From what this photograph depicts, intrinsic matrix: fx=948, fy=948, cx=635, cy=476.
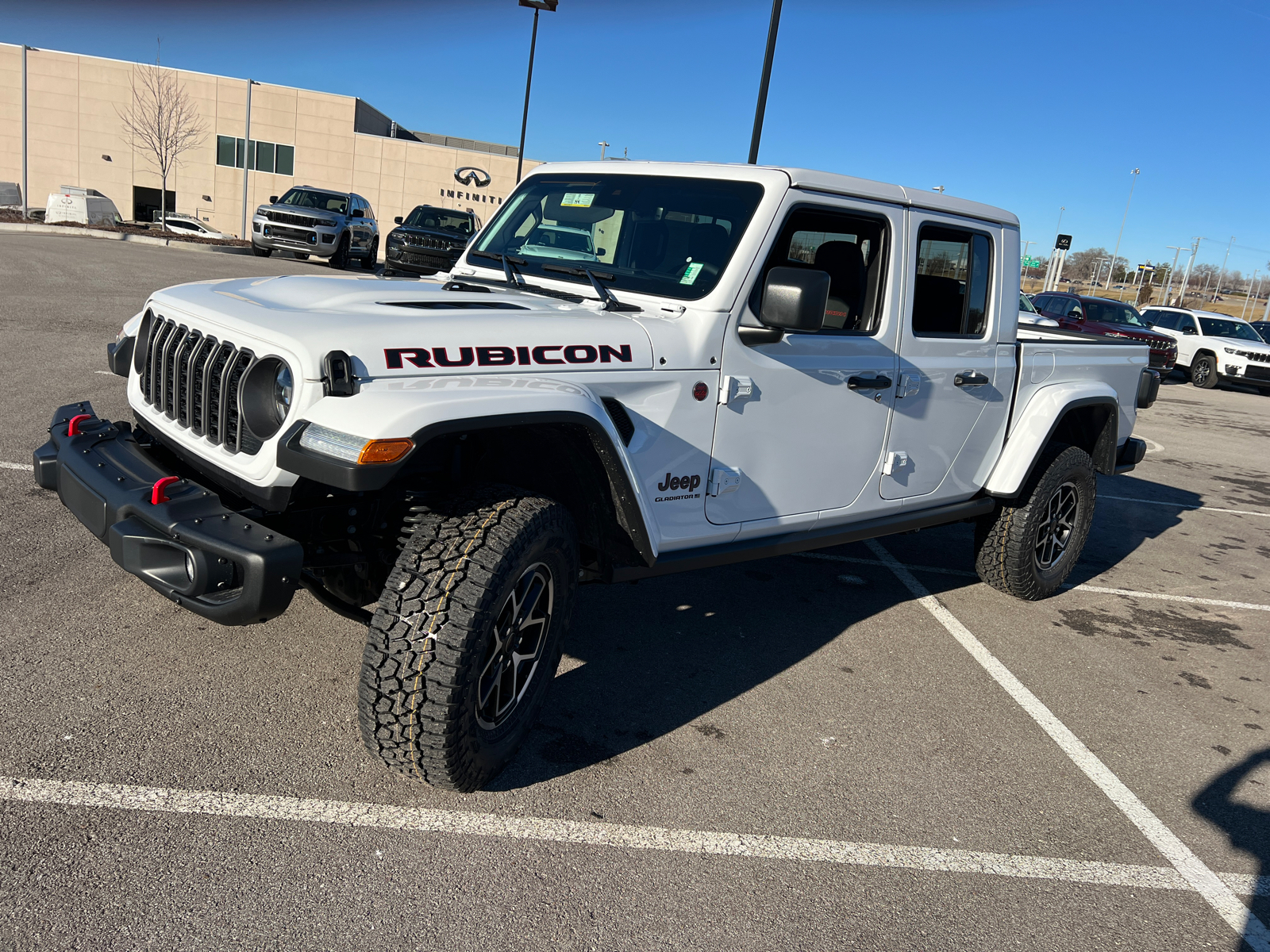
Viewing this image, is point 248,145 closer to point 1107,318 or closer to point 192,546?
point 1107,318

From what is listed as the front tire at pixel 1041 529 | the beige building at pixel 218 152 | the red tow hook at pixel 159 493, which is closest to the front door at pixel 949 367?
the front tire at pixel 1041 529

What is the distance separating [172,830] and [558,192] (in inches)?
112

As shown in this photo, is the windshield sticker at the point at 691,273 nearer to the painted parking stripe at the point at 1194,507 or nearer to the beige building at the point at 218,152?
the painted parking stripe at the point at 1194,507

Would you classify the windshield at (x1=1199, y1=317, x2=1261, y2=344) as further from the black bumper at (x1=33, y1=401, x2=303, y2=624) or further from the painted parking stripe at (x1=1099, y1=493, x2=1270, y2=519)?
the black bumper at (x1=33, y1=401, x2=303, y2=624)

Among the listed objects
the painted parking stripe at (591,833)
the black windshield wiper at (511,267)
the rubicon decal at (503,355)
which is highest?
the black windshield wiper at (511,267)

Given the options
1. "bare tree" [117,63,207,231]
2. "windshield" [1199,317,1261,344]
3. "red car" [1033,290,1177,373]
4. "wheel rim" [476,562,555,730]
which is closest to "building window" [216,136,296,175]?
"bare tree" [117,63,207,231]

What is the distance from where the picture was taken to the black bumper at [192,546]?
246 centimetres

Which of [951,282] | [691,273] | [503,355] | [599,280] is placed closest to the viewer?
[503,355]

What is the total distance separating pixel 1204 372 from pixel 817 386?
867 inches

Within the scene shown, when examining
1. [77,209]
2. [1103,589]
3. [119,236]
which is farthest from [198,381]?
[77,209]

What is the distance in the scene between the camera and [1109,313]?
67.9 ft

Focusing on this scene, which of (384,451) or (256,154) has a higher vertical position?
(256,154)

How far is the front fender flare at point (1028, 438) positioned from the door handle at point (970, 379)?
20.2 inches

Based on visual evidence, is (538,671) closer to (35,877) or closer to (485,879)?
(485,879)
